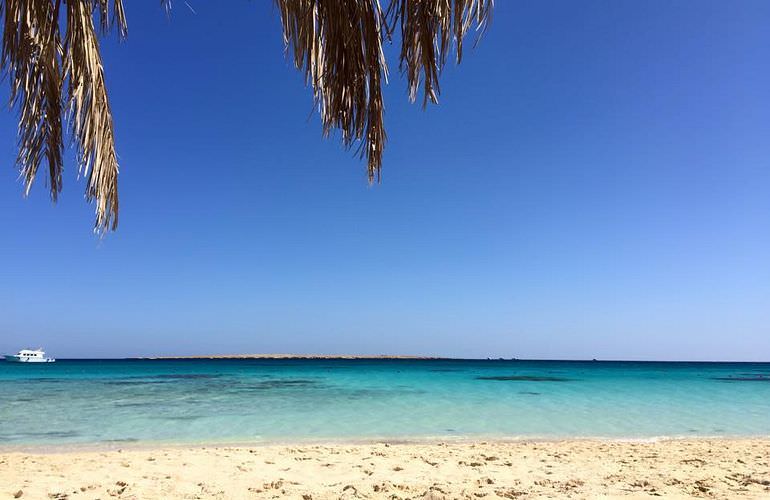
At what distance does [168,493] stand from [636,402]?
15.7 metres

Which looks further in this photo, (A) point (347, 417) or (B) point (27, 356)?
(B) point (27, 356)

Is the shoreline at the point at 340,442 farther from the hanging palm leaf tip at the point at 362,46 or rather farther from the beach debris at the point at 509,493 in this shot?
the hanging palm leaf tip at the point at 362,46

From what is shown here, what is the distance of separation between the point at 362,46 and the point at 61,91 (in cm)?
198

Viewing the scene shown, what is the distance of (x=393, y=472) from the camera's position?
6.11m

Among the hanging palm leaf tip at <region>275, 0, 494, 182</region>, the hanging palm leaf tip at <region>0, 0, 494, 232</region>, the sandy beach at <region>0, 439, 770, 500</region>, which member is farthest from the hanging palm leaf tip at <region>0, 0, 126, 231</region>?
the sandy beach at <region>0, 439, 770, 500</region>

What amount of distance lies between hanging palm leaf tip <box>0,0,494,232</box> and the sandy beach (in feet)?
11.9

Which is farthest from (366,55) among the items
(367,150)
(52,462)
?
(52,462)

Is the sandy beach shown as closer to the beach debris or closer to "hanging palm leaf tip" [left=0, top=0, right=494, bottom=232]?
the beach debris

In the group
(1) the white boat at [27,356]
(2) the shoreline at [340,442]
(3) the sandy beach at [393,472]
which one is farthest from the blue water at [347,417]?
(1) the white boat at [27,356]

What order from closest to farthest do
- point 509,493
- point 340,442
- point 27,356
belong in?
point 509,493, point 340,442, point 27,356

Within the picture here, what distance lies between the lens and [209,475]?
588 centimetres

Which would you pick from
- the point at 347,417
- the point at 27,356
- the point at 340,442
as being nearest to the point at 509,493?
the point at 340,442

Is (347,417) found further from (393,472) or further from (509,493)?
(509,493)

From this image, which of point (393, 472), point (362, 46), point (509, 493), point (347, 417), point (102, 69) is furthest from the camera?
point (347, 417)
